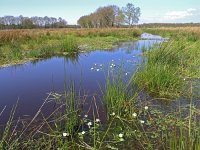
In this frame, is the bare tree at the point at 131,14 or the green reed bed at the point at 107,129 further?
the bare tree at the point at 131,14

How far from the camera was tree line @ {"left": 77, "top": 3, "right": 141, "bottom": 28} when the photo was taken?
201 ft

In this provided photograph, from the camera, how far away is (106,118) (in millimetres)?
4602

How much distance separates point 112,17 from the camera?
203 feet

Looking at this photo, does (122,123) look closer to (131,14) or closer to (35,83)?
(35,83)

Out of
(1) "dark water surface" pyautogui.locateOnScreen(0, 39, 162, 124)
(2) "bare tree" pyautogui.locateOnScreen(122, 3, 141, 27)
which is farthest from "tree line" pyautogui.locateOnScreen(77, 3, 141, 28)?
(1) "dark water surface" pyautogui.locateOnScreen(0, 39, 162, 124)

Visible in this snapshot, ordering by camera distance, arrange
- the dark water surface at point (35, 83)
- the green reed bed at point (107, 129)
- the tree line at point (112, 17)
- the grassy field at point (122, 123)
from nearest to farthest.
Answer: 1. the grassy field at point (122, 123)
2. the green reed bed at point (107, 129)
3. the dark water surface at point (35, 83)
4. the tree line at point (112, 17)

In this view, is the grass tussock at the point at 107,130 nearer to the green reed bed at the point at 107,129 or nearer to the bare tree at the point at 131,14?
the green reed bed at the point at 107,129

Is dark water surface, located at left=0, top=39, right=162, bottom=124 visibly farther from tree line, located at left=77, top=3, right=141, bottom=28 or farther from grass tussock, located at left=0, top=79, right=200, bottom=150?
tree line, located at left=77, top=3, right=141, bottom=28

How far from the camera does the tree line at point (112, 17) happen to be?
Answer: 61156 millimetres

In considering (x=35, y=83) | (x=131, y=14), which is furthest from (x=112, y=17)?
(x=35, y=83)

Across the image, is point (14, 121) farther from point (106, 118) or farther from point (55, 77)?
point (55, 77)

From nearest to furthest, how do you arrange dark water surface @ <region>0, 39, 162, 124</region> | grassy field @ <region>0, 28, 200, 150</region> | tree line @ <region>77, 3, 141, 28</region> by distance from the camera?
grassy field @ <region>0, 28, 200, 150</region>, dark water surface @ <region>0, 39, 162, 124</region>, tree line @ <region>77, 3, 141, 28</region>

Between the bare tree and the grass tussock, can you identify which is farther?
the bare tree

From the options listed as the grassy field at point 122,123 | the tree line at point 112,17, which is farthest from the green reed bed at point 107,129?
the tree line at point 112,17
